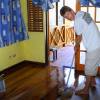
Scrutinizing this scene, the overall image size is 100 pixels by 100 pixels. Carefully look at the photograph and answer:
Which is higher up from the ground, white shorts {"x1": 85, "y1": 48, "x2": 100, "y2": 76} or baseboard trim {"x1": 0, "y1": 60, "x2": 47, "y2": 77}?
white shorts {"x1": 85, "y1": 48, "x2": 100, "y2": 76}

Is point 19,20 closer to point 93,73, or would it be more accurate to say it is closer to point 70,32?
point 93,73

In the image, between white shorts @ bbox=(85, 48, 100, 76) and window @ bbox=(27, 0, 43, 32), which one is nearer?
white shorts @ bbox=(85, 48, 100, 76)

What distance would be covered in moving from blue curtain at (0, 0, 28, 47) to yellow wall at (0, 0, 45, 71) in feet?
1.30

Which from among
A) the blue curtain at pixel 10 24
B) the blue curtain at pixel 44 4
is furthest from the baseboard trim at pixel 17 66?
the blue curtain at pixel 44 4

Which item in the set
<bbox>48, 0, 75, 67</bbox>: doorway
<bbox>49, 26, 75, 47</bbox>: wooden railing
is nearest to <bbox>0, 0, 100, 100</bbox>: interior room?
<bbox>48, 0, 75, 67</bbox>: doorway

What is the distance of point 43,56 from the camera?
16.5 feet

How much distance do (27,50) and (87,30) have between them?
2063mm

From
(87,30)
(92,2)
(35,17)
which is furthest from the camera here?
(35,17)

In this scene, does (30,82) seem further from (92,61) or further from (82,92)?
(92,61)

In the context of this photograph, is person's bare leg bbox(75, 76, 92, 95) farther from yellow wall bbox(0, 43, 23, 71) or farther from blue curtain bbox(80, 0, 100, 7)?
yellow wall bbox(0, 43, 23, 71)

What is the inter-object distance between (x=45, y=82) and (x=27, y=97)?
0.67 meters

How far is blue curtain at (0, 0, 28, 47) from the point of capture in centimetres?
400

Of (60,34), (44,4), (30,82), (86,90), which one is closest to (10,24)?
(44,4)

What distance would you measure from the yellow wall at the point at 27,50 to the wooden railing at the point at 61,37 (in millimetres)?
1546
